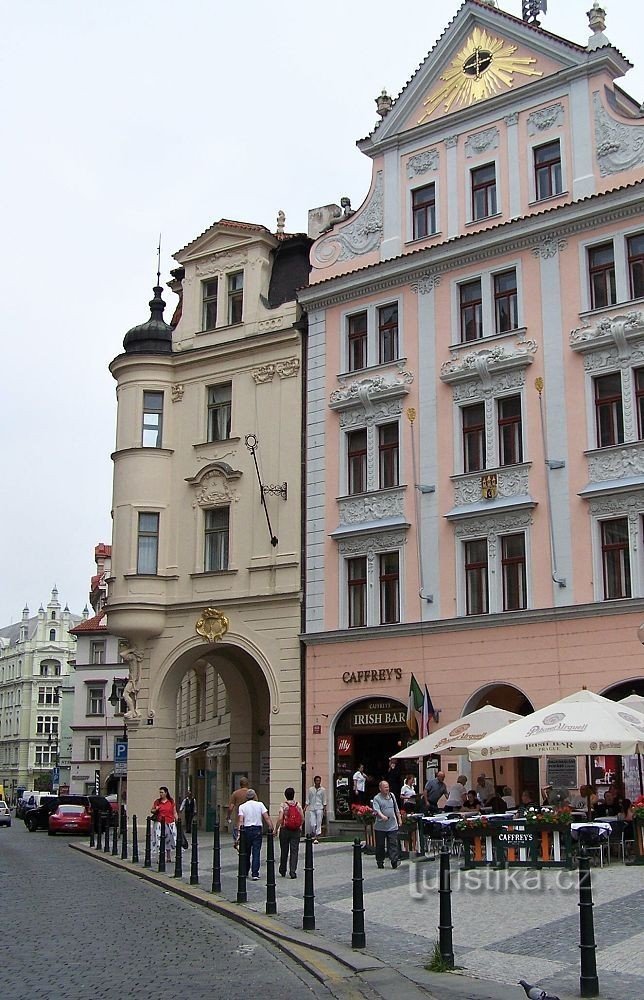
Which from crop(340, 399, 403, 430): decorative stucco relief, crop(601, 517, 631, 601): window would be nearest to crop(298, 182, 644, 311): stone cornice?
crop(340, 399, 403, 430): decorative stucco relief

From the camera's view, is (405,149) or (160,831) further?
(405,149)

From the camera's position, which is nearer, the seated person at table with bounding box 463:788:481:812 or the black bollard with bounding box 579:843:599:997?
the black bollard with bounding box 579:843:599:997

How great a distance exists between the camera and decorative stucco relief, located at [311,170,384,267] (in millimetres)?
35312

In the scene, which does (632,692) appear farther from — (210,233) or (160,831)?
(210,233)

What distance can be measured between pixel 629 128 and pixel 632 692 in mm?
14337

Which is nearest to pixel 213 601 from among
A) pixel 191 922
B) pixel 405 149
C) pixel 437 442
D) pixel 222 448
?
pixel 222 448

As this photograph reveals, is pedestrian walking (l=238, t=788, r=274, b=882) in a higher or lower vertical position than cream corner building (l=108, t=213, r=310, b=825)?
lower

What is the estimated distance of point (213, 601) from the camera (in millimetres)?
35969

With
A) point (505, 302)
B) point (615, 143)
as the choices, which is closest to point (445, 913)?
point (505, 302)

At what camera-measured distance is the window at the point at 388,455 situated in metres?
33.3

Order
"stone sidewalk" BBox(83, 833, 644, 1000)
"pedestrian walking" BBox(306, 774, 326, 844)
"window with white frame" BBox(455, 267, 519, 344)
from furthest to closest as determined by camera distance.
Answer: "window with white frame" BBox(455, 267, 519, 344), "pedestrian walking" BBox(306, 774, 326, 844), "stone sidewalk" BBox(83, 833, 644, 1000)

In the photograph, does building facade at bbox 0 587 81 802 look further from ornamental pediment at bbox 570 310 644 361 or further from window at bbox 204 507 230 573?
ornamental pediment at bbox 570 310 644 361

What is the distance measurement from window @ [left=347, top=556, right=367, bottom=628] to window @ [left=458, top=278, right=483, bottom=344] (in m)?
6.83

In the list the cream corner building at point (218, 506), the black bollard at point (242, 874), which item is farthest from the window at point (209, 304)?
the black bollard at point (242, 874)
